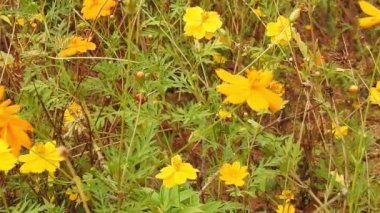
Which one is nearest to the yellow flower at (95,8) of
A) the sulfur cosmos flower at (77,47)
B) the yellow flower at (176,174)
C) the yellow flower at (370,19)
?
the sulfur cosmos flower at (77,47)

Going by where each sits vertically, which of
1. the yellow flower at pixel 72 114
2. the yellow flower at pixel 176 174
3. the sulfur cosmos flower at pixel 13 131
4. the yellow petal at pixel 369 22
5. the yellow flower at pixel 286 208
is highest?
the yellow petal at pixel 369 22

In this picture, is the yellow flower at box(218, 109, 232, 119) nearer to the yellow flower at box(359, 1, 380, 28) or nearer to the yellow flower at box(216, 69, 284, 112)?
the yellow flower at box(216, 69, 284, 112)

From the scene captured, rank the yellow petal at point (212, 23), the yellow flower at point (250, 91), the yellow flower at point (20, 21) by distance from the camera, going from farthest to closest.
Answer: the yellow flower at point (20, 21) < the yellow petal at point (212, 23) < the yellow flower at point (250, 91)

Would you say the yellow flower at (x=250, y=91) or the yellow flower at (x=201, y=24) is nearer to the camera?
the yellow flower at (x=250, y=91)

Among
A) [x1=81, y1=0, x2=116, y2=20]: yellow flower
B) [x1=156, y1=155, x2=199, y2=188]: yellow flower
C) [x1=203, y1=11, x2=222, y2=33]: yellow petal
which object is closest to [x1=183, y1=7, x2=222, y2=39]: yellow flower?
[x1=203, y1=11, x2=222, y2=33]: yellow petal

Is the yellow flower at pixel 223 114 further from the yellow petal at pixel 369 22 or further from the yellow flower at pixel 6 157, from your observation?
the yellow flower at pixel 6 157

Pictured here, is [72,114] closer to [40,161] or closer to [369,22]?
[40,161]

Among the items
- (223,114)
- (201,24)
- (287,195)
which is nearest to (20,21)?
(201,24)
